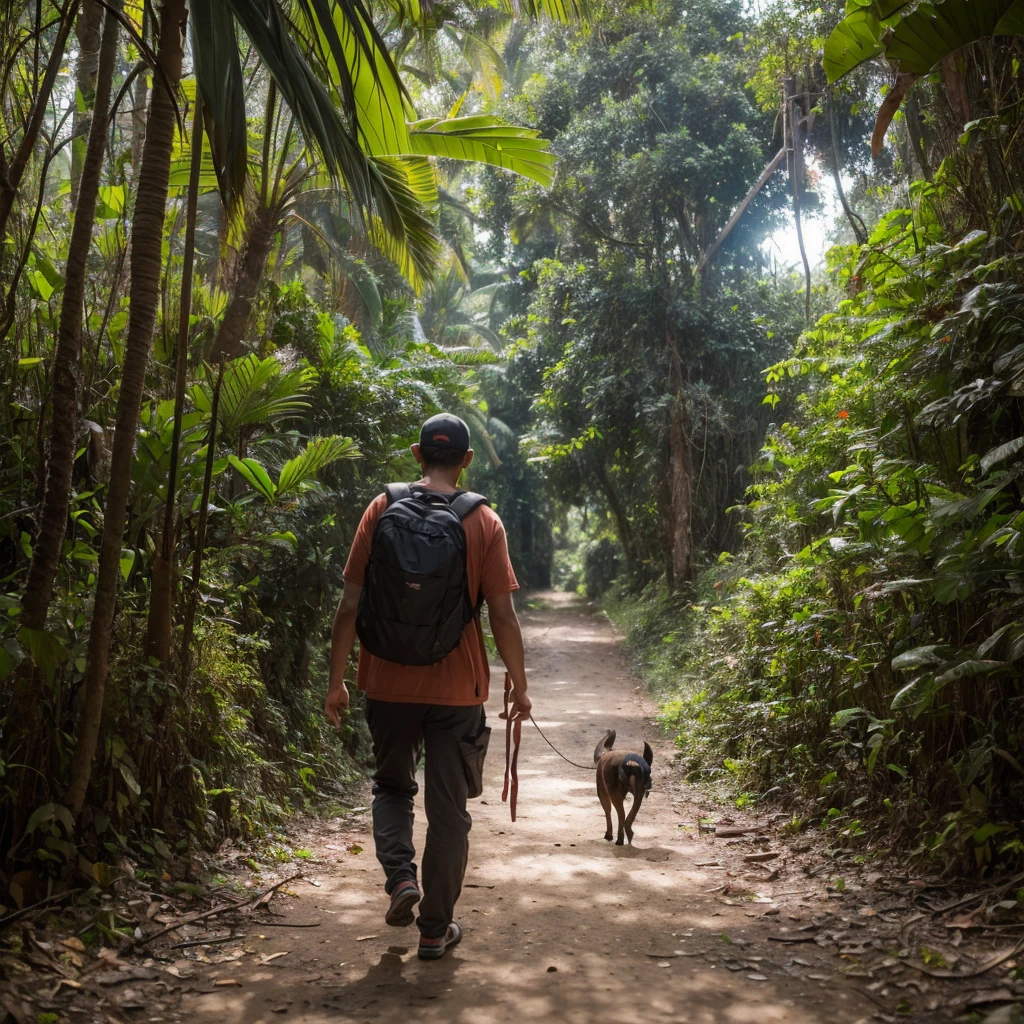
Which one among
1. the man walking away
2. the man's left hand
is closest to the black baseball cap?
the man walking away

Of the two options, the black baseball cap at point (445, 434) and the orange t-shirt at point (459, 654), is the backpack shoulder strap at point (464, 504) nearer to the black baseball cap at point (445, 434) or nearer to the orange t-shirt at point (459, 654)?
the orange t-shirt at point (459, 654)

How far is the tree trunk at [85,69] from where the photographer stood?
567 centimetres

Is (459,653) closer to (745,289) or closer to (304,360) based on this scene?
(304,360)

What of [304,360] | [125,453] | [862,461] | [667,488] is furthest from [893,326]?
[667,488]

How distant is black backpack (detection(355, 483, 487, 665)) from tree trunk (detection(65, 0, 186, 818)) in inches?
43.6

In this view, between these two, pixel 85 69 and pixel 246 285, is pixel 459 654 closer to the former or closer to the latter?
pixel 246 285

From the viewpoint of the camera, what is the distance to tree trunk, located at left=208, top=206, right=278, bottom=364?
7.66 metres

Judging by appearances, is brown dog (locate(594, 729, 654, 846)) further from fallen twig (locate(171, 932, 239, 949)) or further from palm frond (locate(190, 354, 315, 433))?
palm frond (locate(190, 354, 315, 433))

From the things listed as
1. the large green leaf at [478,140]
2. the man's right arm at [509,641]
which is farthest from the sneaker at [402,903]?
the large green leaf at [478,140]

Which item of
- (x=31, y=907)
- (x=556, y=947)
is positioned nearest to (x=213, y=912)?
(x=31, y=907)

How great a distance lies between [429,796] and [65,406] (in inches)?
84.1

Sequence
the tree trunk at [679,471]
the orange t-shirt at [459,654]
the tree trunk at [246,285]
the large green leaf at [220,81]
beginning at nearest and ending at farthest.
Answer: the large green leaf at [220,81] < the orange t-shirt at [459,654] < the tree trunk at [246,285] < the tree trunk at [679,471]

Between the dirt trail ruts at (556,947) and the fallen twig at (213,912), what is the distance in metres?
0.08

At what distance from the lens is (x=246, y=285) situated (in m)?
7.93
